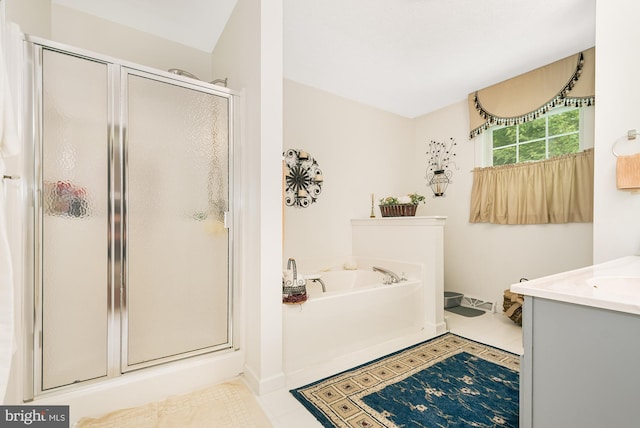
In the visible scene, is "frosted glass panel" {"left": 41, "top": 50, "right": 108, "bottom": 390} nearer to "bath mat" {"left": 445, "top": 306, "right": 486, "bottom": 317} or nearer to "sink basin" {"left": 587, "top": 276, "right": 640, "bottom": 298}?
"sink basin" {"left": 587, "top": 276, "right": 640, "bottom": 298}

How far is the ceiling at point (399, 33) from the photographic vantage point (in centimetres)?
212

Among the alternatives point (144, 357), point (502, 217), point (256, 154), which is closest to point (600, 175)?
point (502, 217)

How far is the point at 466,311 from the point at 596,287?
2.64 m

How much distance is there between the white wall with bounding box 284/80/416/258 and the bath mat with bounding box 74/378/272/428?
62.2 inches

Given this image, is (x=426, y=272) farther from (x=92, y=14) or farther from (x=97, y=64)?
(x=92, y=14)

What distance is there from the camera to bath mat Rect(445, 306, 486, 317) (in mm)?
3240

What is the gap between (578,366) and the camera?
807 mm

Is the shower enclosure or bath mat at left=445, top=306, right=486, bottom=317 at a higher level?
the shower enclosure

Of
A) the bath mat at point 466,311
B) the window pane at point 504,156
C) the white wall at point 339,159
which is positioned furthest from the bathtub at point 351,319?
the window pane at point 504,156

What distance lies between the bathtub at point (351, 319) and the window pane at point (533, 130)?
190 cm

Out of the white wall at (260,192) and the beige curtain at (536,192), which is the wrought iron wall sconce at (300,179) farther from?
the beige curtain at (536,192)

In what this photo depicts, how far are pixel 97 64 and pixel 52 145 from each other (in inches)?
19.9

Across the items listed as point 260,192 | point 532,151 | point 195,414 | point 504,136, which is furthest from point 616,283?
point 504,136

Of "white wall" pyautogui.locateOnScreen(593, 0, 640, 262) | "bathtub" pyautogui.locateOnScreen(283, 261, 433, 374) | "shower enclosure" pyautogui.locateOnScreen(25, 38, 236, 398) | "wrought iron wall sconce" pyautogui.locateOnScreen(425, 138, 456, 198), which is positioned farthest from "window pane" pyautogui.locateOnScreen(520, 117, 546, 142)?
"shower enclosure" pyautogui.locateOnScreen(25, 38, 236, 398)
